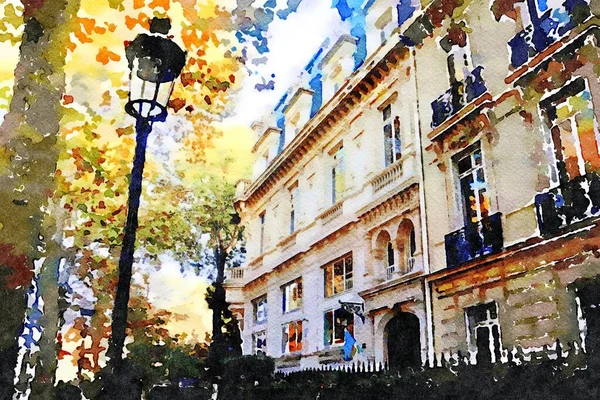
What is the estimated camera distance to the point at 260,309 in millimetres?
4012

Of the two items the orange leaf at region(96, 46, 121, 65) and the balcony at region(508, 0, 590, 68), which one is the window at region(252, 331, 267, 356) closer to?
the orange leaf at region(96, 46, 121, 65)

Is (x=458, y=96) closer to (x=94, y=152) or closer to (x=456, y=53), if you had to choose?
(x=456, y=53)

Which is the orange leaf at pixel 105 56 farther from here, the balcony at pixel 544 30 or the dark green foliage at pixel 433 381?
the balcony at pixel 544 30

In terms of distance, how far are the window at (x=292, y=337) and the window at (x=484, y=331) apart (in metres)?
1.24

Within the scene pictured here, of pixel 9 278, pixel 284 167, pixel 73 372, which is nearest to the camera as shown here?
pixel 9 278

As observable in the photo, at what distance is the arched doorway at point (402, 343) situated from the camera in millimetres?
3377

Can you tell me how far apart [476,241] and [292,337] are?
1.53 meters

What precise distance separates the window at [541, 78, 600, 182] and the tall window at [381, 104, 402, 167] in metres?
1.12

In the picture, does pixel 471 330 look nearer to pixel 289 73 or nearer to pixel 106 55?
pixel 289 73

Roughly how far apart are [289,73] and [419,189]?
57.5 inches

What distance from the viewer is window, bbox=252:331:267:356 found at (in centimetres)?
375

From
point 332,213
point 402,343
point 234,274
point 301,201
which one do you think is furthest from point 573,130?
point 234,274

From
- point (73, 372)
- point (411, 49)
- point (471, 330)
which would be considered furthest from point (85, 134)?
point (471, 330)

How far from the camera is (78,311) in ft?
11.8
